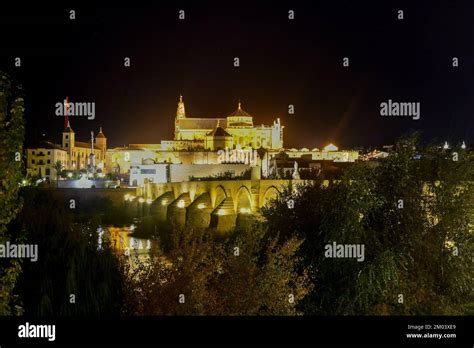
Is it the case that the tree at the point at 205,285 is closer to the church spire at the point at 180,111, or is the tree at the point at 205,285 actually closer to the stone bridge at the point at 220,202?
the stone bridge at the point at 220,202

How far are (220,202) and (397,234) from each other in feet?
62.3

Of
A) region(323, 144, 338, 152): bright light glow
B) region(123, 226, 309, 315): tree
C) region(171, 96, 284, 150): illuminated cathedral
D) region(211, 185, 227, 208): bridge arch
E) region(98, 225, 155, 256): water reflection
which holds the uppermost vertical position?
region(171, 96, 284, 150): illuminated cathedral

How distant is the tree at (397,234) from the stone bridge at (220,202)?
14.6 metres

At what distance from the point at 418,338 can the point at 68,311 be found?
393 centimetres

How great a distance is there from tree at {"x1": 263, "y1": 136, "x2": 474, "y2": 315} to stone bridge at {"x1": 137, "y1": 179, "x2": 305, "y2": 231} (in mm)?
14586

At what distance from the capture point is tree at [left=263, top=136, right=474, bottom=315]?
10.4 m

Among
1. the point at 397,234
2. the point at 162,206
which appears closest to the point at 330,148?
the point at 162,206

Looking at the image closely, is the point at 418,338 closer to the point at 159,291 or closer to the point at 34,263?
the point at 159,291

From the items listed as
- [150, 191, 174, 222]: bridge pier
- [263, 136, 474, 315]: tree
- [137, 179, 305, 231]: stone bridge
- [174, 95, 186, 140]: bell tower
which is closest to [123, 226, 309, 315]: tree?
[263, 136, 474, 315]: tree

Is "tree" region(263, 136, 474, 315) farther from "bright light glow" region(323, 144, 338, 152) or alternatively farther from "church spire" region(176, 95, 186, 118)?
"church spire" region(176, 95, 186, 118)

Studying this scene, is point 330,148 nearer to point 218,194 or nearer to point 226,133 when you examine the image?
point 226,133

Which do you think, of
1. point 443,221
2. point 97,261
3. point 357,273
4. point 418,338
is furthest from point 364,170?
point 97,261

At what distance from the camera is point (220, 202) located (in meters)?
30.0

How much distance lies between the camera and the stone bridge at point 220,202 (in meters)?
28.3
